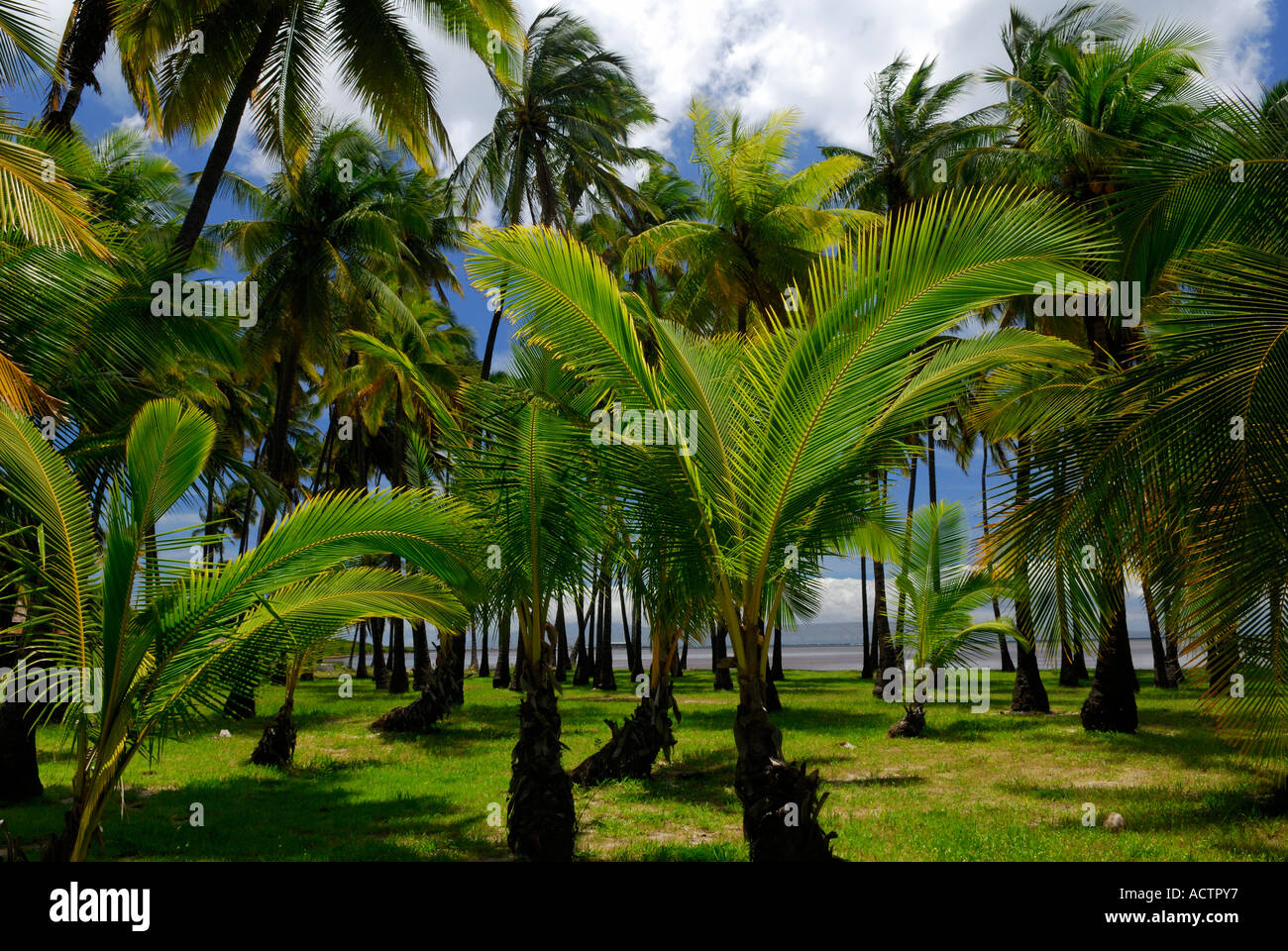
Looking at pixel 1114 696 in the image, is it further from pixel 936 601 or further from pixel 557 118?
pixel 557 118

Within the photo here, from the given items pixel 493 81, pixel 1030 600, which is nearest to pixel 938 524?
pixel 1030 600

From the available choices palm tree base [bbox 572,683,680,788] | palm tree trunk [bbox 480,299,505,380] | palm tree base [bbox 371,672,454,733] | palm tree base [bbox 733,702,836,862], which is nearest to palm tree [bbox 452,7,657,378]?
palm tree trunk [bbox 480,299,505,380]

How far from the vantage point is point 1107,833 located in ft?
25.5

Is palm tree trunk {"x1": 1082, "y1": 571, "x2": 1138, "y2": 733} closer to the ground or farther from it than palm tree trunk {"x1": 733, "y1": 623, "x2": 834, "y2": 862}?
closer to the ground

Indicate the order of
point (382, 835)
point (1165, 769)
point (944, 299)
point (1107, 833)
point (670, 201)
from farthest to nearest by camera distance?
point (670, 201) < point (1165, 769) < point (382, 835) < point (1107, 833) < point (944, 299)

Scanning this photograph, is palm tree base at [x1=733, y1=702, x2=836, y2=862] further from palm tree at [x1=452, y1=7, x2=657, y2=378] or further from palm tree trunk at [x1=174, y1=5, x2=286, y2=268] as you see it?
palm tree at [x1=452, y1=7, x2=657, y2=378]

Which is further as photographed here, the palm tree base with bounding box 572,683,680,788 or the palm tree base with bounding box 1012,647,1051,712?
the palm tree base with bounding box 1012,647,1051,712

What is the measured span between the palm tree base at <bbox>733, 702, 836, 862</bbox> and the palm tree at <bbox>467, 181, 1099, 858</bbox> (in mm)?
10

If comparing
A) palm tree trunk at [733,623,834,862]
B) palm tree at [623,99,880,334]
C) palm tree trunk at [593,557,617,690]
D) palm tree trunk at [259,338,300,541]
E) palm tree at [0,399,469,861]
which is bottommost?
palm tree trunk at [593,557,617,690]

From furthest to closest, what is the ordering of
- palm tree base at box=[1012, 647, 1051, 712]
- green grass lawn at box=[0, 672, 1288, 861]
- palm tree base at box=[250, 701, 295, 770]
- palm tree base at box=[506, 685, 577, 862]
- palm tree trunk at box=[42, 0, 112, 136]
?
palm tree base at box=[1012, 647, 1051, 712] < palm tree base at box=[250, 701, 295, 770] < palm tree trunk at box=[42, 0, 112, 136] < green grass lawn at box=[0, 672, 1288, 861] < palm tree base at box=[506, 685, 577, 862]

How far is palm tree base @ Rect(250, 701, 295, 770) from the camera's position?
41.2 feet
